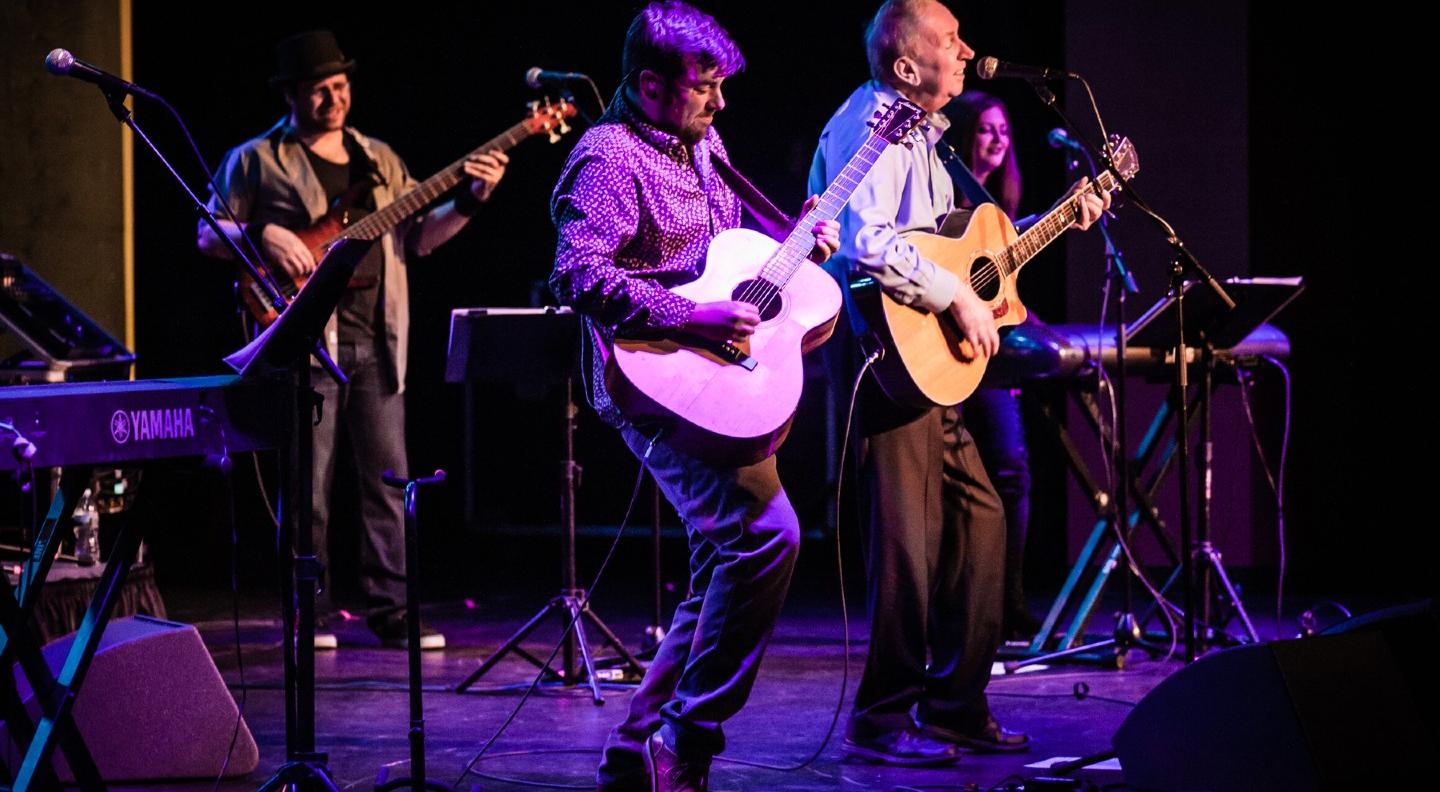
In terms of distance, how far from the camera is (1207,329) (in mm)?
5949

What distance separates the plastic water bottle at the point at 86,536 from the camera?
19.6ft

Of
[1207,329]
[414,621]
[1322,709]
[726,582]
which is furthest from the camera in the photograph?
[1207,329]

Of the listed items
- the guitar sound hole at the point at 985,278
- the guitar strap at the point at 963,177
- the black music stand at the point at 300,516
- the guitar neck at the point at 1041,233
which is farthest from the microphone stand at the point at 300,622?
the guitar strap at the point at 963,177

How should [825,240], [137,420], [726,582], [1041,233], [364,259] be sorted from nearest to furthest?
[137,420], [726,582], [825,240], [1041,233], [364,259]

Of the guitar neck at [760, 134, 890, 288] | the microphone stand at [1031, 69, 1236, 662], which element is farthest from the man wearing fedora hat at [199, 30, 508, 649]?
the microphone stand at [1031, 69, 1236, 662]

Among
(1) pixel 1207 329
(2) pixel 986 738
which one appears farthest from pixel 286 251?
(1) pixel 1207 329

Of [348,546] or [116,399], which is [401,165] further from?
[116,399]

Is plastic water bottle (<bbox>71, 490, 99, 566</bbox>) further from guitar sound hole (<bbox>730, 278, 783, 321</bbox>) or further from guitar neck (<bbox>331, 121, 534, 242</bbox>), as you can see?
guitar sound hole (<bbox>730, 278, 783, 321</bbox>)

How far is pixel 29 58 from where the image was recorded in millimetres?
8320

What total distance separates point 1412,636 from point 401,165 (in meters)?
4.67

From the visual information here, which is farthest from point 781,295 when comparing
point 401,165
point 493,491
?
point 493,491

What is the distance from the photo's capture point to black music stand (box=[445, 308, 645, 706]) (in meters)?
5.56

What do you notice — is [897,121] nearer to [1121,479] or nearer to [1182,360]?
[1182,360]

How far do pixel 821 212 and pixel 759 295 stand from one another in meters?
0.36
